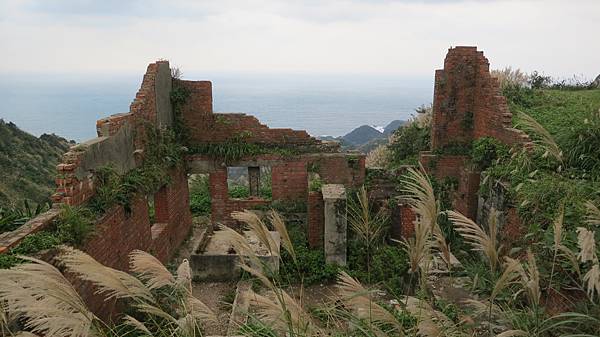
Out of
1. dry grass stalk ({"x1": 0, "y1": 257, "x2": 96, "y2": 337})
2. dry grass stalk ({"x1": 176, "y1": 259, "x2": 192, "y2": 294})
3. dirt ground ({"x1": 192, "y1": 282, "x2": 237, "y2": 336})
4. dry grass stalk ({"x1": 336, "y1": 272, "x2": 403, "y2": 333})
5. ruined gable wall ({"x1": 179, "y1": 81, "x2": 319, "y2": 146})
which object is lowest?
dirt ground ({"x1": 192, "y1": 282, "x2": 237, "y2": 336})

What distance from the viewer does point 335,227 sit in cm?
791

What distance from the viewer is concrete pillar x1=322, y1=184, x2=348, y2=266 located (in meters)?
7.83

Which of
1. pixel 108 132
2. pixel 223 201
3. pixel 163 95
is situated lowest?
pixel 223 201

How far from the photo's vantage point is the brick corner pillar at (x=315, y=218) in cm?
870

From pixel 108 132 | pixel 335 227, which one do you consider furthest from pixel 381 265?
pixel 108 132

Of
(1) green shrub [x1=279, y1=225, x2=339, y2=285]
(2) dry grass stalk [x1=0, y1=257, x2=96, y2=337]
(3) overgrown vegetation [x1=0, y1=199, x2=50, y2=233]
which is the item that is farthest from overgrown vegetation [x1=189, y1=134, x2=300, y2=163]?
(2) dry grass stalk [x1=0, y1=257, x2=96, y2=337]

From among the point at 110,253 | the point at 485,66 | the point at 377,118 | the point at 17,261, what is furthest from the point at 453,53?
the point at 377,118

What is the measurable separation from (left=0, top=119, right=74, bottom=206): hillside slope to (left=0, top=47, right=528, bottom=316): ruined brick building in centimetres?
1058

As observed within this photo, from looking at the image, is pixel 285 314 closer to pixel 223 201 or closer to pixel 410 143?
pixel 223 201

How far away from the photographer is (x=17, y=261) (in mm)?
4023

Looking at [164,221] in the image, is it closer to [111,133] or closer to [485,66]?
[111,133]

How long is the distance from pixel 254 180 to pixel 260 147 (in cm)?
113

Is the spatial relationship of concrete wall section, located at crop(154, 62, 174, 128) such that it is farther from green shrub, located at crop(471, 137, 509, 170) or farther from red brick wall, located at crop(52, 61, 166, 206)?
green shrub, located at crop(471, 137, 509, 170)

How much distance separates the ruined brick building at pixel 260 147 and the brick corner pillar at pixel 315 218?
21mm
